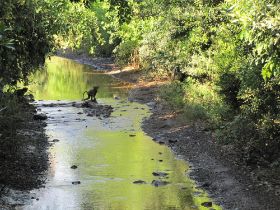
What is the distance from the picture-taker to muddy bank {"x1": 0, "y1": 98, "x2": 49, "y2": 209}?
44.2 feet

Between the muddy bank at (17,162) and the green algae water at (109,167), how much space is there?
1.23 feet

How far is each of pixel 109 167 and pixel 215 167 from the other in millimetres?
3491

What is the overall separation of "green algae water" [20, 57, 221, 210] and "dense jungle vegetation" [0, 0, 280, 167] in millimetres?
2468

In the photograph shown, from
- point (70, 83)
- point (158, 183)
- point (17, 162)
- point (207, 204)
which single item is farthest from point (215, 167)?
point (70, 83)

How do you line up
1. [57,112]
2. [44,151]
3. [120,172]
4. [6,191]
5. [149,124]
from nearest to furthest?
[6,191] → [120,172] → [44,151] → [149,124] → [57,112]

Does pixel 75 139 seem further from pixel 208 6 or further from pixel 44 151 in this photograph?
pixel 208 6

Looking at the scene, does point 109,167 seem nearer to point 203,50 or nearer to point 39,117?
point 39,117

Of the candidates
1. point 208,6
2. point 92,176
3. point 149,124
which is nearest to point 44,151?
point 92,176

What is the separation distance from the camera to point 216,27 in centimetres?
2147

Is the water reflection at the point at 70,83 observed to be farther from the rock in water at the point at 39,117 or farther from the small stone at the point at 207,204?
the small stone at the point at 207,204

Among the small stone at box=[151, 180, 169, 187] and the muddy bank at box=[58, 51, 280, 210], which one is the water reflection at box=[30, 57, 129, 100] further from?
the small stone at box=[151, 180, 169, 187]

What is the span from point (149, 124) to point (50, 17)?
8.93 metres

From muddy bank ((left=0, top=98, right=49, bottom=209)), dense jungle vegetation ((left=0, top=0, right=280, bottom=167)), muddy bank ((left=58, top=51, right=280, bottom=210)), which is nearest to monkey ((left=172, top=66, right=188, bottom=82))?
dense jungle vegetation ((left=0, top=0, right=280, bottom=167))

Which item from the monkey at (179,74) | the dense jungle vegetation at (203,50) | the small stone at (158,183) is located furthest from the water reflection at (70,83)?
the small stone at (158,183)
